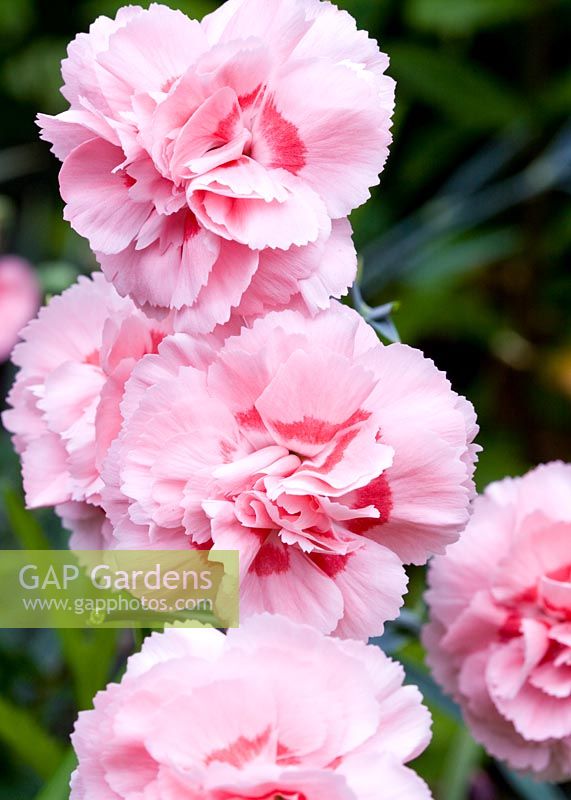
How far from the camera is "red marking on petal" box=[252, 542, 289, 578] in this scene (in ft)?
1.38

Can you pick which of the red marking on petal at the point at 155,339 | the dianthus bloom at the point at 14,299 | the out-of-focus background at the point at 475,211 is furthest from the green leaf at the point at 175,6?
the red marking on petal at the point at 155,339

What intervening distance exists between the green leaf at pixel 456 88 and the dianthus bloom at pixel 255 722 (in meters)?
1.30

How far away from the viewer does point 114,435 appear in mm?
465

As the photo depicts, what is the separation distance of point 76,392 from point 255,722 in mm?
205

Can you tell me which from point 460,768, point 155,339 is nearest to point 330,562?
point 155,339

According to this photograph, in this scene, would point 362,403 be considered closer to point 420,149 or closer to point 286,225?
point 286,225

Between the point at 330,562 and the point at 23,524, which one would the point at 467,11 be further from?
the point at 330,562

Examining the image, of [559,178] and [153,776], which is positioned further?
[559,178]

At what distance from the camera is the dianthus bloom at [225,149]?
413mm

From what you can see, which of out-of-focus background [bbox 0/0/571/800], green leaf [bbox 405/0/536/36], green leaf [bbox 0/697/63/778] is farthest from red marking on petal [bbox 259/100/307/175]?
green leaf [bbox 405/0/536/36]

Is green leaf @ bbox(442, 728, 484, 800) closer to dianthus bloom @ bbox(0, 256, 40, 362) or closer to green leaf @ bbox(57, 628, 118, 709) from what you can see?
green leaf @ bbox(57, 628, 118, 709)

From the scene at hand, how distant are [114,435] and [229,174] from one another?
13cm

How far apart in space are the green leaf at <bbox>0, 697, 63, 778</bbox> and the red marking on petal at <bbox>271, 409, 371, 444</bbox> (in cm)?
45

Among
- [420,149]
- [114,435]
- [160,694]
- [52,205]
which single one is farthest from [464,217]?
[160,694]
